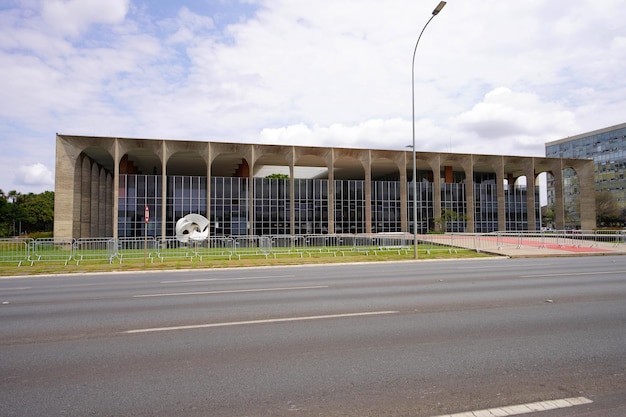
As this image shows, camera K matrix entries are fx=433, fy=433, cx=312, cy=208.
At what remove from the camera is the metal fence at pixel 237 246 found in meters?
22.2

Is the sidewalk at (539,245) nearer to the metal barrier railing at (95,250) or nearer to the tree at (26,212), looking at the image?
the metal barrier railing at (95,250)

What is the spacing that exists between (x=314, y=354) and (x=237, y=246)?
2426cm

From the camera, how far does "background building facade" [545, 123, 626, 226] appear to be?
99.2 metres

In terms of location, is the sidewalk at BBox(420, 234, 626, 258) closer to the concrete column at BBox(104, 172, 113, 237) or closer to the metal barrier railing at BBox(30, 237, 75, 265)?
the metal barrier railing at BBox(30, 237, 75, 265)

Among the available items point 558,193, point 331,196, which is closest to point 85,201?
point 331,196

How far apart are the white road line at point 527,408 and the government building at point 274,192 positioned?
45.2 m

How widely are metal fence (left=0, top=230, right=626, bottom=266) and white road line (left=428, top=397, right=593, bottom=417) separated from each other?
18.4 metres

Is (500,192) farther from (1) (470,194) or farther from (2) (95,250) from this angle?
(2) (95,250)

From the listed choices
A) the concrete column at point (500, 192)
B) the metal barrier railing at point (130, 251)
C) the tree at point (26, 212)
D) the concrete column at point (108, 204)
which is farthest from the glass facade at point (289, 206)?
the tree at point (26, 212)

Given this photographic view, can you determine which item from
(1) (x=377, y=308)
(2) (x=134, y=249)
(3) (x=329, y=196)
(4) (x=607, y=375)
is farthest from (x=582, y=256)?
(3) (x=329, y=196)

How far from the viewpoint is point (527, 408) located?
12.6 feet

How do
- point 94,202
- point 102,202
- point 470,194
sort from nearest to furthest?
point 94,202, point 470,194, point 102,202

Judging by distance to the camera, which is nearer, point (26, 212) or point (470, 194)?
point (470, 194)

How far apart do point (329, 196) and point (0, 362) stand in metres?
46.8
